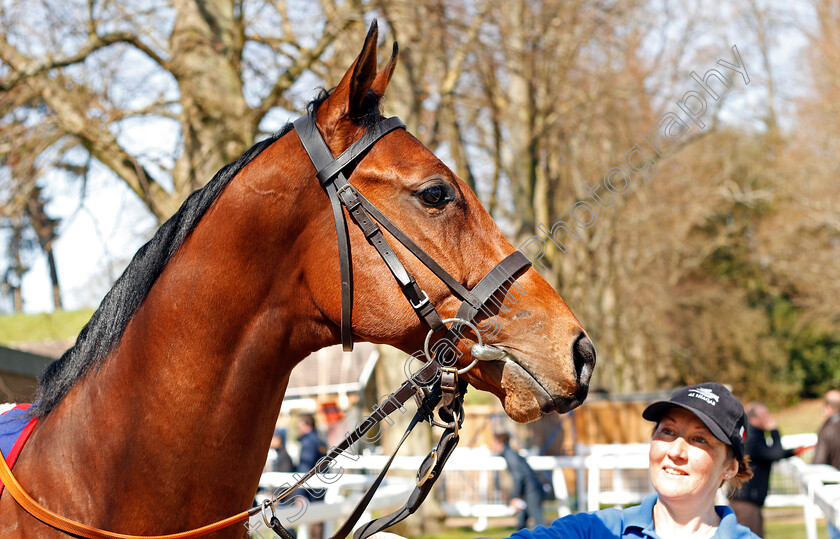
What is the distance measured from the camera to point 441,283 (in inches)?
90.7

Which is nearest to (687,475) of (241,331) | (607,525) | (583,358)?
(607,525)

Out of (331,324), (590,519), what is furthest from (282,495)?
(590,519)

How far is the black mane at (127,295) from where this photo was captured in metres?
2.32

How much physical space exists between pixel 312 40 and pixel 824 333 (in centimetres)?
2963

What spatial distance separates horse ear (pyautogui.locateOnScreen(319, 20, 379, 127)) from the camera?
2324 millimetres

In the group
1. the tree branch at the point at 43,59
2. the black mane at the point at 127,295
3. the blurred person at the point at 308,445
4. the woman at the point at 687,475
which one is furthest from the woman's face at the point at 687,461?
the blurred person at the point at 308,445

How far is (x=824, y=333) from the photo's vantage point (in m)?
31.6

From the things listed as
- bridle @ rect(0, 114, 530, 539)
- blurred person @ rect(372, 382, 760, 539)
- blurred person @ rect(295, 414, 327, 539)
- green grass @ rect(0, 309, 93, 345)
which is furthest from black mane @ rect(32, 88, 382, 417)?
green grass @ rect(0, 309, 93, 345)

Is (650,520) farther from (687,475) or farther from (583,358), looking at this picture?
(583,358)

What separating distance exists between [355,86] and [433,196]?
427 millimetres

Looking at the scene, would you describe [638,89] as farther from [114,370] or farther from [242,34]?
[114,370]

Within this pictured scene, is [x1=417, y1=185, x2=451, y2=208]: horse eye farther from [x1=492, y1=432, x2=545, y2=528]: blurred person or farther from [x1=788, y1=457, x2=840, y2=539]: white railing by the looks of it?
[x1=492, y1=432, x2=545, y2=528]: blurred person

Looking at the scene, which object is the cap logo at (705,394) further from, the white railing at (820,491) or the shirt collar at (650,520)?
the white railing at (820,491)

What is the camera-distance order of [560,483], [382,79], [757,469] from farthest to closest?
1. [560,483]
2. [757,469]
3. [382,79]
